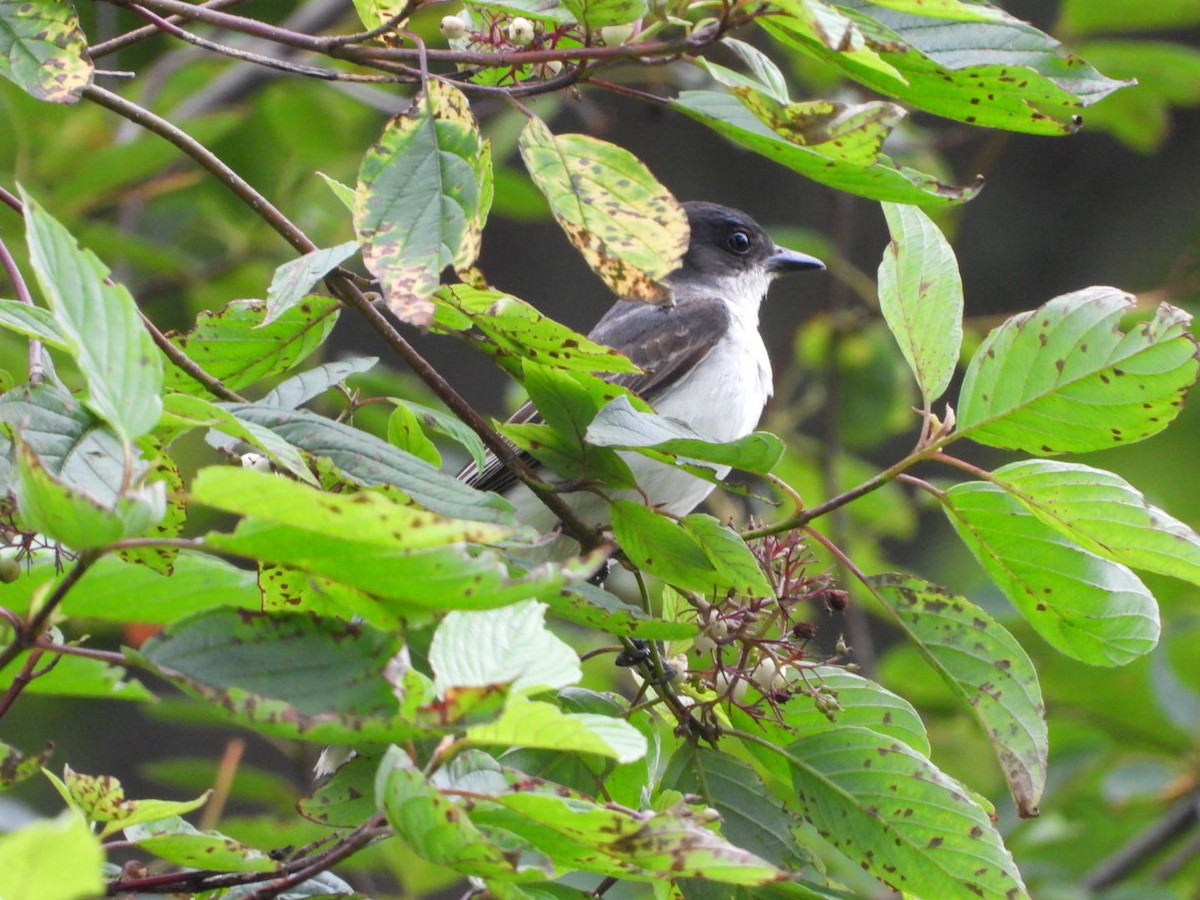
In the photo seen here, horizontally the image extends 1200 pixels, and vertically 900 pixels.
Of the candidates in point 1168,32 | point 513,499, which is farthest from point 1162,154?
point 513,499

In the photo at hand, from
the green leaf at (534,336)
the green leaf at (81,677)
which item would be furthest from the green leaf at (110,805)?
the green leaf at (534,336)

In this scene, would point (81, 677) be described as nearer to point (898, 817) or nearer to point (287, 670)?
point (287, 670)

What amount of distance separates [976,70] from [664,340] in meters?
2.37

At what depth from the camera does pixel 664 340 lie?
13.1ft

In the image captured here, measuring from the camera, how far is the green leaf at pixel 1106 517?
1.81 meters

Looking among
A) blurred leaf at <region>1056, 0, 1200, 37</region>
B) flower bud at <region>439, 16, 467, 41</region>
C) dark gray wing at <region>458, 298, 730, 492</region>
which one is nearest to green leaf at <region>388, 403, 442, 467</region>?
flower bud at <region>439, 16, 467, 41</region>

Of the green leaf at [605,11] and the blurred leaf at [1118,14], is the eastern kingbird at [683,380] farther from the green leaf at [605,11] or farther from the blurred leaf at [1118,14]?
the green leaf at [605,11]

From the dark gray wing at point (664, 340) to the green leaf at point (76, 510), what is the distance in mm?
2472

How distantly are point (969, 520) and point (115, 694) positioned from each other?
1138mm

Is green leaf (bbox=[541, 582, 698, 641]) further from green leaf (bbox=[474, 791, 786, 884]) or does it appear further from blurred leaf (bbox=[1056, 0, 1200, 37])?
blurred leaf (bbox=[1056, 0, 1200, 37])

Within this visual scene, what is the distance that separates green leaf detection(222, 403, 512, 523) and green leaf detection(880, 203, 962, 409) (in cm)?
60

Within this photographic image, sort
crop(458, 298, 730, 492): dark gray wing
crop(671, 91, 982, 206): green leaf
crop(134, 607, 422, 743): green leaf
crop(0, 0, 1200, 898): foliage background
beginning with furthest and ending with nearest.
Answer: crop(0, 0, 1200, 898): foliage background → crop(458, 298, 730, 492): dark gray wing → crop(671, 91, 982, 206): green leaf → crop(134, 607, 422, 743): green leaf

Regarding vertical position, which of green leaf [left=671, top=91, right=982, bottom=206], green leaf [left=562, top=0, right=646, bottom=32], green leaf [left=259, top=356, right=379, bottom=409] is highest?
green leaf [left=562, top=0, right=646, bottom=32]

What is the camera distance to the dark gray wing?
3.88 meters
